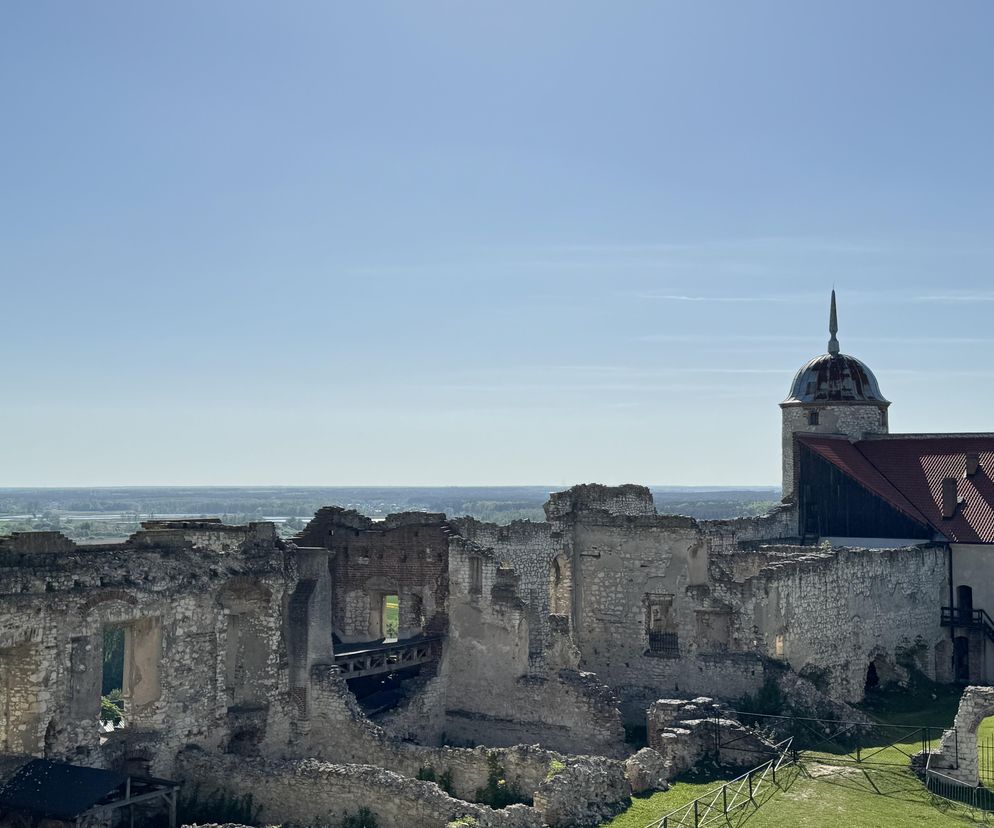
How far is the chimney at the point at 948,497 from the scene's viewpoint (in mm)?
42516

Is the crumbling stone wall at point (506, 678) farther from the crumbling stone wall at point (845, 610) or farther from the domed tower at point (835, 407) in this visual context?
the domed tower at point (835, 407)

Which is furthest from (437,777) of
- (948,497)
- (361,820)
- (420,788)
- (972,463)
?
(972,463)

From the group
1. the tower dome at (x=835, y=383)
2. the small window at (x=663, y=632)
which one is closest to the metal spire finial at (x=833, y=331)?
the tower dome at (x=835, y=383)

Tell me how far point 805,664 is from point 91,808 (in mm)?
20766

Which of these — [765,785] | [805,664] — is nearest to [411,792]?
[765,785]

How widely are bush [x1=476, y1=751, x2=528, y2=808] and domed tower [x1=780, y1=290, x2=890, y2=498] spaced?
83.2ft

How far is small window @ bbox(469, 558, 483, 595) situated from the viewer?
3189cm

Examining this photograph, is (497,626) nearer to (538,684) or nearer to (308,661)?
(538,684)

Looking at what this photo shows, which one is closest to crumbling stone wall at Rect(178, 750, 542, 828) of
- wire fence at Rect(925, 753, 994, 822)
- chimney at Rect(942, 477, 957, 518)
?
wire fence at Rect(925, 753, 994, 822)

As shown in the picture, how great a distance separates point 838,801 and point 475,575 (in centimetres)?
1132

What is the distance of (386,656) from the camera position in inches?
1220

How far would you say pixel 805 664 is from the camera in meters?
34.7

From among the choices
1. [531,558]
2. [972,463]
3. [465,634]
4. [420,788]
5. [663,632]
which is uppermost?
[972,463]

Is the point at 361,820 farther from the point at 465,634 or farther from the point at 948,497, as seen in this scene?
the point at 948,497
